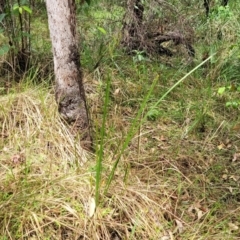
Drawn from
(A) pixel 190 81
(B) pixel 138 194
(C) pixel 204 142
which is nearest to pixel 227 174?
(C) pixel 204 142

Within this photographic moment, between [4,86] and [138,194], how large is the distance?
1704mm

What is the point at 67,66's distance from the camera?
7.95 ft

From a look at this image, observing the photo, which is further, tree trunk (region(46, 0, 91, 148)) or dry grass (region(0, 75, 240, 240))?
tree trunk (region(46, 0, 91, 148))

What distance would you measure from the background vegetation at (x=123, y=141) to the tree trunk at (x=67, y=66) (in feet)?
0.35

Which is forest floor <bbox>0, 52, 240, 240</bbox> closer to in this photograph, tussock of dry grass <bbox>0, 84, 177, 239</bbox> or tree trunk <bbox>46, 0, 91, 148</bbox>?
tussock of dry grass <bbox>0, 84, 177, 239</bbox>

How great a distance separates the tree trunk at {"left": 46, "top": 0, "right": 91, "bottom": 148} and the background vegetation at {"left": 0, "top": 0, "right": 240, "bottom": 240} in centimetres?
11

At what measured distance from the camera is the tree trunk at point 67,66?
2.34 meters

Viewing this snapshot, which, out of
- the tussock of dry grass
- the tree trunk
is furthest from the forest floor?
the tree trunk

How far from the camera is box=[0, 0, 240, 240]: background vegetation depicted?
6.44ft

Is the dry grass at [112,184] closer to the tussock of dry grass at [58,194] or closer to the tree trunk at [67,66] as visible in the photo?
the tussock of dry grass at [58,194]

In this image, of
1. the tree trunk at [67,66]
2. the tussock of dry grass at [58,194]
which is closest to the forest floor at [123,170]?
the tussock of dry grass at [58,194]

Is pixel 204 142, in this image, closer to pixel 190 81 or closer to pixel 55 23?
pixel 190 81

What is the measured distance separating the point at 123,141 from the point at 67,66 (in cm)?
67

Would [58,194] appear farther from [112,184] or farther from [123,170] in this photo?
[123,170]
